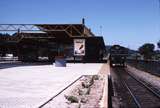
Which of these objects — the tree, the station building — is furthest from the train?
the tree

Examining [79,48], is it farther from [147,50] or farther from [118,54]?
[147,50]

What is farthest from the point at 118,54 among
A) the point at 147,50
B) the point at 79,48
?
the point at 147,50

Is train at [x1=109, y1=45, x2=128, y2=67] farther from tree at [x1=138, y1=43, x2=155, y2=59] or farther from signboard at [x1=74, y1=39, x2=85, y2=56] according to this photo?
tree at [x1=138, y1=43, x2=155, y2=59]

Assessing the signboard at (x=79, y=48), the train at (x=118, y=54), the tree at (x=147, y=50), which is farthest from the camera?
the tree at (x=147, y=50)

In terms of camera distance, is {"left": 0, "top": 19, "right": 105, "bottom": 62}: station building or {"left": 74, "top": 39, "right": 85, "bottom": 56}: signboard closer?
{"left": 74, "top": 39, "right": 85, "bottom": 56}: signboard

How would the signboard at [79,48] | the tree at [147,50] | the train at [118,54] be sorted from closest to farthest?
the signboard at [79,48] → the train at [118,54] → the tree at [147,50]

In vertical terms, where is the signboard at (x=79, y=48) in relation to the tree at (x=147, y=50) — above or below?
below

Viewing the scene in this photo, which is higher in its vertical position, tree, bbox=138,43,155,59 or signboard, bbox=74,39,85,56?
tree, bbox=138,43,155,59

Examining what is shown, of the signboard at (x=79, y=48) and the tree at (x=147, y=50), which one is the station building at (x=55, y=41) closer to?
the signboard at (x=79, y=48)

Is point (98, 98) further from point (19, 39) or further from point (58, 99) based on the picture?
point (19, 39)

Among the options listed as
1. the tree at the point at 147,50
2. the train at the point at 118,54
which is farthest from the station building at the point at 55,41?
the tree at the point at 147,50

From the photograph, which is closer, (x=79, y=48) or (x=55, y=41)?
(x=79, y=48)

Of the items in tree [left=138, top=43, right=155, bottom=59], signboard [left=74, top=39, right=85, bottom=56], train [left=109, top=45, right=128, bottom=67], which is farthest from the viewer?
tree [left=138, top=43, right=155, bottom=59]

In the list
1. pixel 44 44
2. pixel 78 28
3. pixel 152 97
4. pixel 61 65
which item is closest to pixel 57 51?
pixel 44 44
